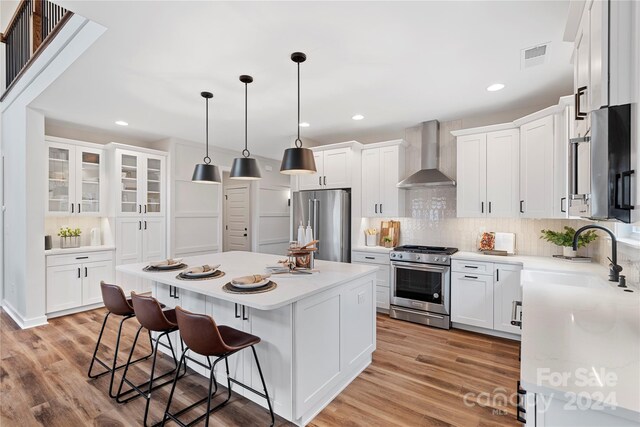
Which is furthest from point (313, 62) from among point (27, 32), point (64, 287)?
point (64, 287)

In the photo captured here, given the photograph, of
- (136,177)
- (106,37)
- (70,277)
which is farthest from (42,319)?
(106,37)

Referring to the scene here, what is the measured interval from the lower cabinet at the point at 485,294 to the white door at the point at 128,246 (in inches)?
182

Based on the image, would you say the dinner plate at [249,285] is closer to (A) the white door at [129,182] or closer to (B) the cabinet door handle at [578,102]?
(B) the cabinet door handle at [578,102]

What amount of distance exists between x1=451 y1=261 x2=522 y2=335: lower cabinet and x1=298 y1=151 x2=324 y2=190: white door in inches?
89.7

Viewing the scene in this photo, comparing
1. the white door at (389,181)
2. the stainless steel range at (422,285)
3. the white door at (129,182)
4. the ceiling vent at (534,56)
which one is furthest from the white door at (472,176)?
the white door at (129,182)

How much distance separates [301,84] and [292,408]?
8.81 ft

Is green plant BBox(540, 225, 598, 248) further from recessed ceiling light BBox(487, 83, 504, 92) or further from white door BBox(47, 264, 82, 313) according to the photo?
white door BBox(47, 264, 82, 313)

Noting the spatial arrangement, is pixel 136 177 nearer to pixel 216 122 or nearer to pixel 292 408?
pixel 216 122

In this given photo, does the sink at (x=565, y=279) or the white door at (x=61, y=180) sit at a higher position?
the white door at (x=61, y=180)

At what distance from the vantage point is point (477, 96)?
3299 millimetres

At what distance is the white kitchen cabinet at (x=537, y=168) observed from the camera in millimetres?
3139

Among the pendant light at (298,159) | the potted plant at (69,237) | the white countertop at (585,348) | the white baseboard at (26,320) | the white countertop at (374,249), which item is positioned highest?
the pendant light at (298,159)

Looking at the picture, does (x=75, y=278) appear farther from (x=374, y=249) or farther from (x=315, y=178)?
(x=374, y=249)

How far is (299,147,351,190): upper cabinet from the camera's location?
14.8 feet
